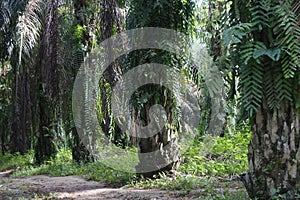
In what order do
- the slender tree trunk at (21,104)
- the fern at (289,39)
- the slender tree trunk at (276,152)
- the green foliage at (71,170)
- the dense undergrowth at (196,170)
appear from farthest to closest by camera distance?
1. the slender tree trunk at (21,104)
2. the green foliage at (71,170)
3. the dense undergrowth at (196,170)
4. the slender tree trunk at (276,152)
5. the fern at (289,39)

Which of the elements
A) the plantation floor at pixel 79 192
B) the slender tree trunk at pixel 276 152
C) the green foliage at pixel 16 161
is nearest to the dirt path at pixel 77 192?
the plantation floor at pixel 79 192

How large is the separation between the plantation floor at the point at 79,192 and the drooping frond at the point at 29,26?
2.62 meters

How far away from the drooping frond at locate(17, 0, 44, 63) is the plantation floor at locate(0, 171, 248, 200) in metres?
2.62

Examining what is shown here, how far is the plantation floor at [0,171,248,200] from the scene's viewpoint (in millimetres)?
5106

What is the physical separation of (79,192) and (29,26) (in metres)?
3.95

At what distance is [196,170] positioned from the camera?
6621mm

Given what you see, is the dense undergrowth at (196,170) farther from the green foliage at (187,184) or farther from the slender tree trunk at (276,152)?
the slender tree trunk at (276,152)

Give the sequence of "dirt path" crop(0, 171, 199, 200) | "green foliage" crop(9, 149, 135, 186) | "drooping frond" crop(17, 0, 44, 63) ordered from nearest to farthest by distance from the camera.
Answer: "dirt path" crop(0, 171, 199, 200)
"green foliage" crop(9, 149, 135, 186)
"drooping frond" crop(17, 0, 44, 63)

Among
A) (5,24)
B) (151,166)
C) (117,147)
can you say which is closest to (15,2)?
(5,24)

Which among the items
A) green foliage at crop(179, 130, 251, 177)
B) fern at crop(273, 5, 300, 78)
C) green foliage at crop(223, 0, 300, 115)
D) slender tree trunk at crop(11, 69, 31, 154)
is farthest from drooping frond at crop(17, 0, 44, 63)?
fern at crop(273, 5, 300, 78)

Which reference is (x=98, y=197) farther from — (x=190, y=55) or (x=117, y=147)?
(x=117, y=147)

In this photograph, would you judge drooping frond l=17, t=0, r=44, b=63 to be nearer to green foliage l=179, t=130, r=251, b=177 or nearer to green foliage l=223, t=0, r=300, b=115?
green foliage l=179, t=130, r=251, b=177

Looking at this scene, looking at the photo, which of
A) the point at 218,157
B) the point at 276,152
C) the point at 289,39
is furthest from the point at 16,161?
the point at 289,39

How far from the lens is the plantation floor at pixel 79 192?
5106mm
